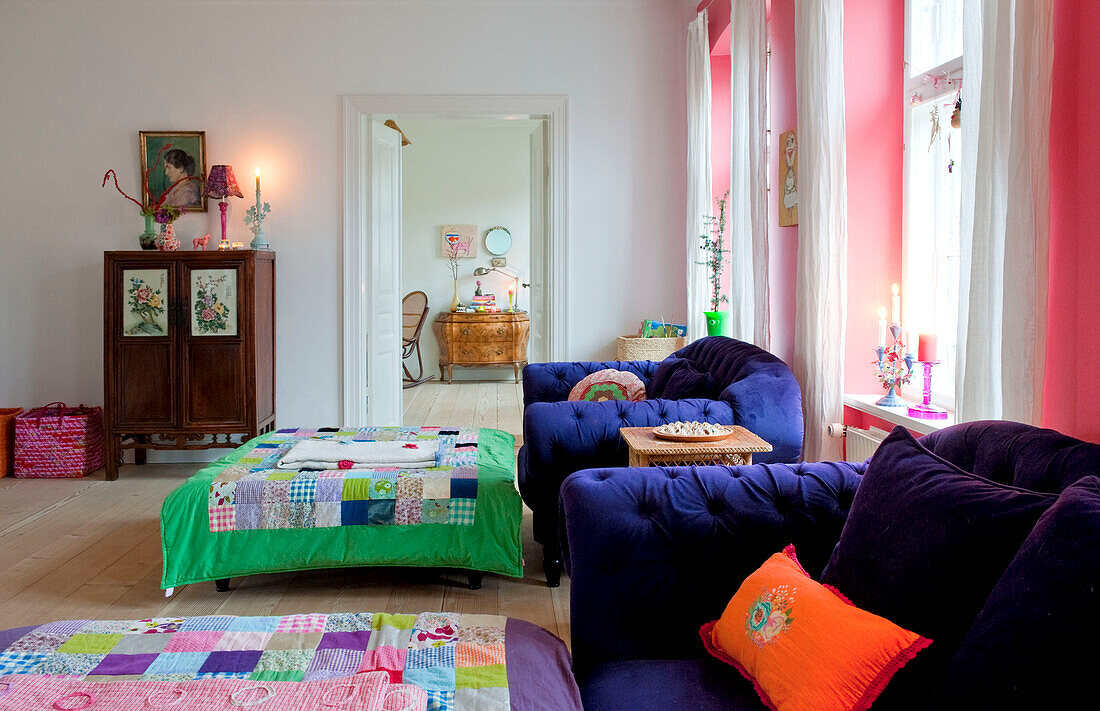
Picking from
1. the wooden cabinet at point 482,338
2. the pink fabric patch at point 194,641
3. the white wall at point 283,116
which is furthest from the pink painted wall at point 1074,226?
the wooden cabinet at point 482,338

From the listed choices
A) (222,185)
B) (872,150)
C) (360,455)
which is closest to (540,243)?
(222,185)

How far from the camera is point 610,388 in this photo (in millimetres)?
4020

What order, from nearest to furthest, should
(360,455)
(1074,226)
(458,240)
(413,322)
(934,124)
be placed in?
(1074,226) → (934,124) → (360,455) → (413,322) → (458,240)

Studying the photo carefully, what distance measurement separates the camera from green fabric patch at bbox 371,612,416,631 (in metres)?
1.77

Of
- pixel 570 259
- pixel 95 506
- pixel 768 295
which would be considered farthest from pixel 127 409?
pixel 768 295

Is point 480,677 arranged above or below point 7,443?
above

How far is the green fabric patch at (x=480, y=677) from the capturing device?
5.04 ft

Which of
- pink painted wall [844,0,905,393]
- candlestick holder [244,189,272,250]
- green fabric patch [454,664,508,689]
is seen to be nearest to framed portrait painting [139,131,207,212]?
candlestick holder [244,189,272,250]

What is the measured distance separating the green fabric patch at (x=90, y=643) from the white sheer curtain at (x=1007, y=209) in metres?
2.00

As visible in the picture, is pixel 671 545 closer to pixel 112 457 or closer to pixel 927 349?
pixel 927 349

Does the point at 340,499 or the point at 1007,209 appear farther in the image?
the point at 340,499

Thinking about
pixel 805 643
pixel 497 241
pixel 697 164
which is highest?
pixel 697 164

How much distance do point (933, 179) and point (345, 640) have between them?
281 cm

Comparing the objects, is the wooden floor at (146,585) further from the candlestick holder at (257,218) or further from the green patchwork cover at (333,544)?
the candlestick holder at (257,218)
